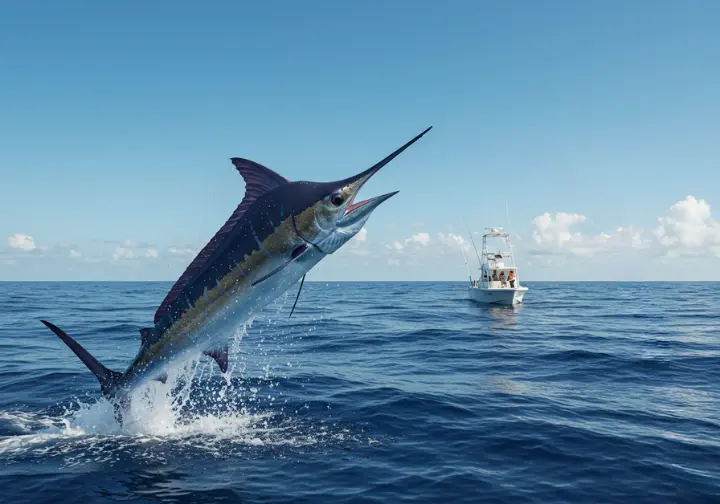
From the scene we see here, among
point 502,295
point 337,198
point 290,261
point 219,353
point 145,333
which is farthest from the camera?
point 502,295

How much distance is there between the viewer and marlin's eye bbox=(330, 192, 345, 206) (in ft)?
17.5

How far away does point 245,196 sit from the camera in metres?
6.23

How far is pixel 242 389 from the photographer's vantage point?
1295 cm

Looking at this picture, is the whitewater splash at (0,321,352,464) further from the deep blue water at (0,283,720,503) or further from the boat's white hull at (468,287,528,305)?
the boat's white hull at (468,287,528,305)

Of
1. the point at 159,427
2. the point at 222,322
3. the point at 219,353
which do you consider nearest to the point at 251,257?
the point at 222,322

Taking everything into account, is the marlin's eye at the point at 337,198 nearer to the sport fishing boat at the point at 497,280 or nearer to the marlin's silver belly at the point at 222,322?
the marlin's silver belly at the point at 222,322

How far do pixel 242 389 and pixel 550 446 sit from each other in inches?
310

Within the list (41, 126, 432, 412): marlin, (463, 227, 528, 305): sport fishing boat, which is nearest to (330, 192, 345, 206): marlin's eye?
(41, 126, 432, 412): marlin

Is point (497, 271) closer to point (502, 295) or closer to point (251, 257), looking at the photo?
point (502, 295)

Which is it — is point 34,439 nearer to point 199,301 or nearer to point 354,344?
point 199,301

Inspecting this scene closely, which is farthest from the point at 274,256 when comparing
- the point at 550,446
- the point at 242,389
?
the point at 242,389

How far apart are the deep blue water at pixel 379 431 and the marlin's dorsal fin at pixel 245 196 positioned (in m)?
2.69

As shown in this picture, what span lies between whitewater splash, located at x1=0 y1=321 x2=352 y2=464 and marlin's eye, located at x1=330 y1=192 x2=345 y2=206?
3.29 metres

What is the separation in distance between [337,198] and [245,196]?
1522mm
